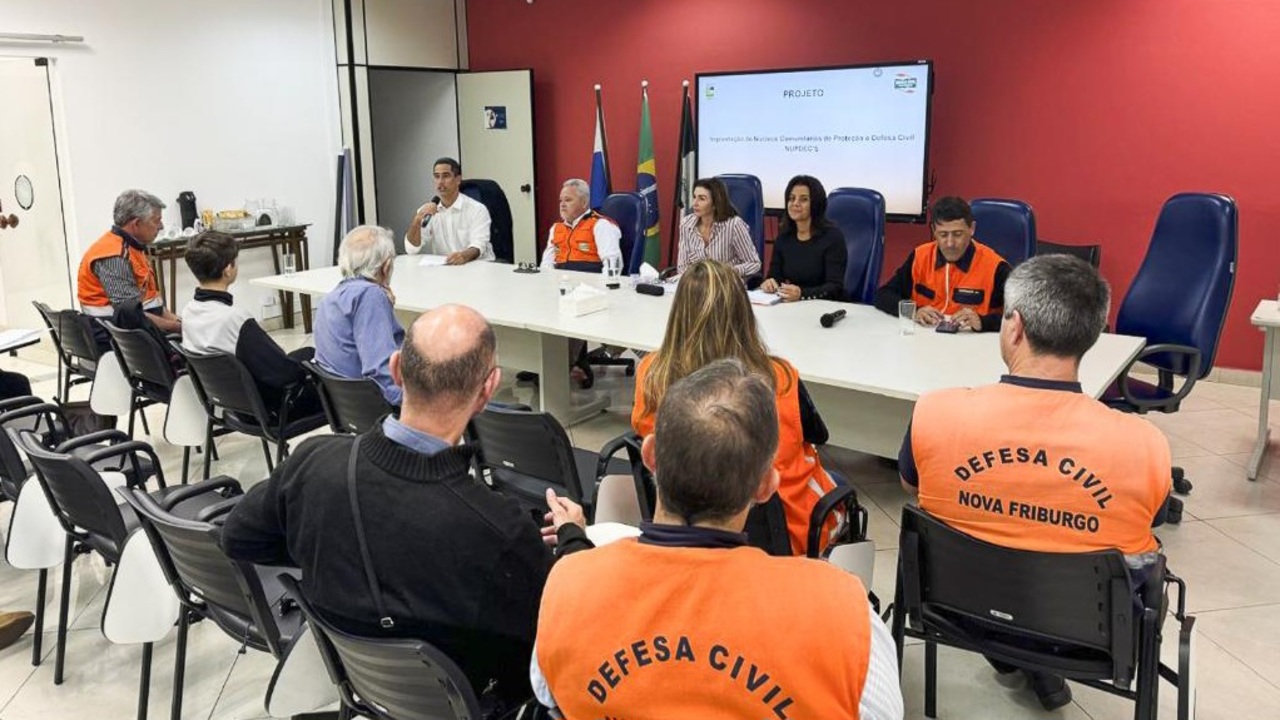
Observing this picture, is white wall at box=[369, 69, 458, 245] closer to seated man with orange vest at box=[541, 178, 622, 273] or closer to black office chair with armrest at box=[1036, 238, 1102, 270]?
seated man with orange vest at box=[541, 178, 622, 273]

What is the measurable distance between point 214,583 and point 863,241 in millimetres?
3736

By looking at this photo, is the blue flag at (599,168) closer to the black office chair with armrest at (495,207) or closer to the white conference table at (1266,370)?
the black office chair with armrest at (495,207)

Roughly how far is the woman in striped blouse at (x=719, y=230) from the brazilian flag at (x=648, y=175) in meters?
2.30

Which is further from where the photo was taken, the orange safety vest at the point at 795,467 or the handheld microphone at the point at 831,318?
the handheld microphone at the point at 831,318

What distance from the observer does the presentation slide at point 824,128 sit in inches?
248

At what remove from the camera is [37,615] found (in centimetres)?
290

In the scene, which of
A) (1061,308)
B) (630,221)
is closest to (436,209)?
(630,221)

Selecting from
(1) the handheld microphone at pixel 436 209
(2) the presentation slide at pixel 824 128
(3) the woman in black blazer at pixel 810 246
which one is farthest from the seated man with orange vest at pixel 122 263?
(2) the presentation slide at pixel 824 128

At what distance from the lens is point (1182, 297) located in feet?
13.4

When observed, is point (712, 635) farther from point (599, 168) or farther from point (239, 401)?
point (599, 168)

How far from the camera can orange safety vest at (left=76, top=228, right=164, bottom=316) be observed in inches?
182

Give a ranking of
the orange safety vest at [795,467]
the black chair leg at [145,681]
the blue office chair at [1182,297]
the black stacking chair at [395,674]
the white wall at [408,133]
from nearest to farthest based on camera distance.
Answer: the black stacking chair at [395,674], the orange safety vest at [795,467], the black chair leg at [145,681], the blue office chair at [1182,297], the white wall at [408,133]

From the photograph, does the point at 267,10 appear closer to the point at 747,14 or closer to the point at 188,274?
the point at 188,274

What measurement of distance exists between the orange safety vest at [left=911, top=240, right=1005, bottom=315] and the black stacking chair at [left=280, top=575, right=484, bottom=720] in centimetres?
291
